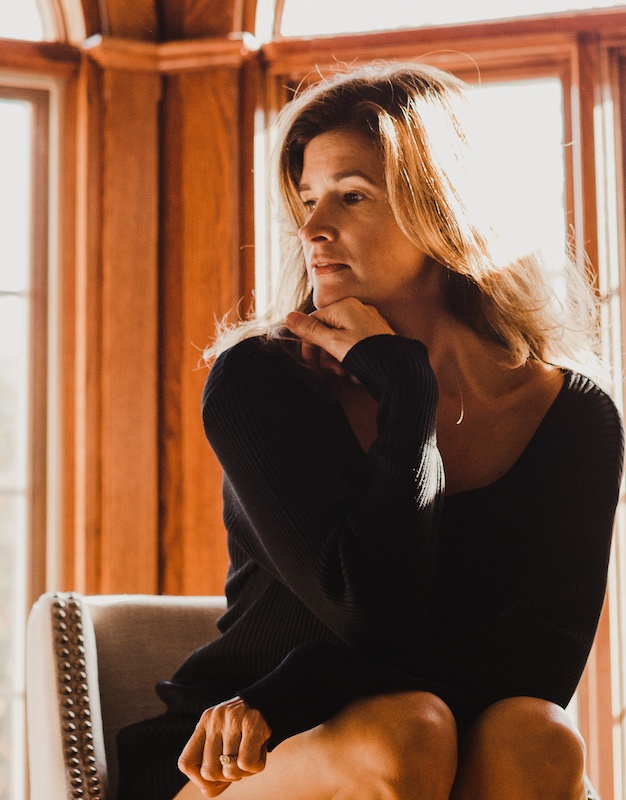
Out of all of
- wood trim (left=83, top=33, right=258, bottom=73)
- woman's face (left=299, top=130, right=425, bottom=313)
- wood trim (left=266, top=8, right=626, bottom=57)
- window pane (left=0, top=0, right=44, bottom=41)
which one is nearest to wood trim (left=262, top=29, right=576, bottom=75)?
wood trim (left=266, top=8, right=626, bottom=57)

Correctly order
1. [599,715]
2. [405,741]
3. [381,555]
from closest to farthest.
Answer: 1. [405,741]
2. [381,555]
3. [599,715]

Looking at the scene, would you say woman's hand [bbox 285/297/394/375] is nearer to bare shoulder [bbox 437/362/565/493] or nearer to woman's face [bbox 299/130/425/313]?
woman's face [bbox 299/130/425/313]

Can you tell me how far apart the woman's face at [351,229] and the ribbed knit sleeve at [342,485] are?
17 centimetres

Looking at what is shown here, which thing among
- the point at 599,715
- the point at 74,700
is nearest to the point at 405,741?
the point at 74,700

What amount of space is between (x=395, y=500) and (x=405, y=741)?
0.99ft

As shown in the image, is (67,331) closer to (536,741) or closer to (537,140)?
(537,140)

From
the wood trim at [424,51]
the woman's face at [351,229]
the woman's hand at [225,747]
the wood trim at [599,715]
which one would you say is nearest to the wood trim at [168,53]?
the wood trim at [424,51]

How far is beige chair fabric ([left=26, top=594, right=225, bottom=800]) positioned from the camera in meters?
1.40

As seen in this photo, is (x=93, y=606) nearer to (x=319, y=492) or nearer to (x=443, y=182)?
(x=319, y=492)

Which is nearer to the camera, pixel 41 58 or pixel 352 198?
pixel 352 198

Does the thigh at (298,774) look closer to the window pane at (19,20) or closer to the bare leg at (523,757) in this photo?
the bare leg at (523,757)

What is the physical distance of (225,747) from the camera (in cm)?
112

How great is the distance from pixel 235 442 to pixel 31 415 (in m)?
1.37

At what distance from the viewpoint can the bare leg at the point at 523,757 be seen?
1.10m
